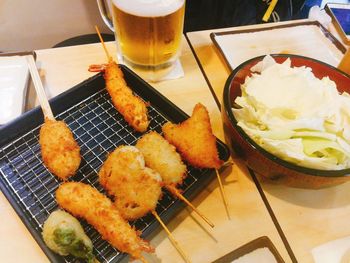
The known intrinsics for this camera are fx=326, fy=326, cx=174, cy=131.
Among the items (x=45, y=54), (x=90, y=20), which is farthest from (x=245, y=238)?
(x=90, y=20)

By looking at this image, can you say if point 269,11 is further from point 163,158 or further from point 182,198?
point 182,198

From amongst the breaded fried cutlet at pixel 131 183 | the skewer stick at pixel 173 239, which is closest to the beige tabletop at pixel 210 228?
the skewer stick at pixel 173 239

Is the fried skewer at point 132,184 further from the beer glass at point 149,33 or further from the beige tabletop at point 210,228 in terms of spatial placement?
the beer glass at point 149,33

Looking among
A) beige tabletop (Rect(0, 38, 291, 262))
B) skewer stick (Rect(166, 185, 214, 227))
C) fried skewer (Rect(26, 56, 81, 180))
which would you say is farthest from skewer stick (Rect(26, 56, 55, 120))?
skewer stick (Rect(166, 185, 214, 227))

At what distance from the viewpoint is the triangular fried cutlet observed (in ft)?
3.84

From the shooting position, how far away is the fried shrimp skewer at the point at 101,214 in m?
0.97

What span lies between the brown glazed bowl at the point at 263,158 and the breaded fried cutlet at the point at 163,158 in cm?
22

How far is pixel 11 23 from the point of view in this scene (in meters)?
2.32

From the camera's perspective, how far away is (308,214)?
1.19 metres

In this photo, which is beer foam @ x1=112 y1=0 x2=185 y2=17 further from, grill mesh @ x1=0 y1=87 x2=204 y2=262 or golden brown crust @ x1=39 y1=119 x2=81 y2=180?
golden brown crust @ x1=39 y1=119 x2=81 y2=180

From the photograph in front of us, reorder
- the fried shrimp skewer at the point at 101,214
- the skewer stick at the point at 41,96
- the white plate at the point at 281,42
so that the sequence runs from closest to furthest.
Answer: the fried shrimp skewer at the point at 101,214
the skewer stick at the point at 41,96
the white plate at the point at 281,42

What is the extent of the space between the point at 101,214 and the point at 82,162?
0.95 feet

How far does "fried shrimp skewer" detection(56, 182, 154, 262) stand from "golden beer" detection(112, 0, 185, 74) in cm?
70

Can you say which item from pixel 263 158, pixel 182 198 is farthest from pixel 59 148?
pixel 263 158
